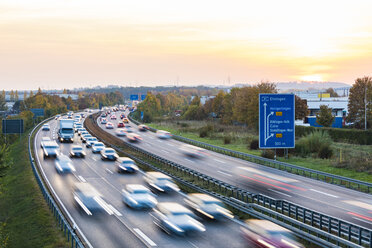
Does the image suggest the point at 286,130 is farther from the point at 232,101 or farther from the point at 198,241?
the point at 232,101

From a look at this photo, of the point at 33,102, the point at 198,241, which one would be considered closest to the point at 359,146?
the point at 198,241

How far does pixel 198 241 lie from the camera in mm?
19094

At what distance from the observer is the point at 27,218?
26500 mm

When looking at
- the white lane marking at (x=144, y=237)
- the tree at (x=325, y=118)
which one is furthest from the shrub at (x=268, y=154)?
the tree at (x=325, y=118)

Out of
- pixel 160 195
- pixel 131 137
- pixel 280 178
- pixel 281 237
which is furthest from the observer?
pixel 131 137

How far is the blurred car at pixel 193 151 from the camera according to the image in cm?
5262

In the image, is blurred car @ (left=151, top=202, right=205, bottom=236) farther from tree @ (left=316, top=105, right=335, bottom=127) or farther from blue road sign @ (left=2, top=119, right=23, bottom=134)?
tree @ (left=316, top=105, right=335, bottom=127)

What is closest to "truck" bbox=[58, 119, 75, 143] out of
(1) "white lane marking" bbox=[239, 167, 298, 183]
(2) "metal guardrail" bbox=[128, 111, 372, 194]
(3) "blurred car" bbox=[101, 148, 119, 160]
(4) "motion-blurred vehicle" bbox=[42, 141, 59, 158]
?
(4) "motion-blurred vehicle" bbox=[42, 141, 59, 158]

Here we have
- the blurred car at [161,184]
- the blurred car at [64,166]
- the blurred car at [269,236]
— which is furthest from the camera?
the blurred car at [64,166]

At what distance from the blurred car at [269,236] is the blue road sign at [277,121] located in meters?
22.9

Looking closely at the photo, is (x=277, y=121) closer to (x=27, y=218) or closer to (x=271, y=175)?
(x=271, y=175)

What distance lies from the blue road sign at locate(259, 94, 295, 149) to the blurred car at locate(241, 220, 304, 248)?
22.9 m

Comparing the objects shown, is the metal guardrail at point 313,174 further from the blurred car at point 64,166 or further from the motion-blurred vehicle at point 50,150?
the motion-blurred vehicle at point 50,150

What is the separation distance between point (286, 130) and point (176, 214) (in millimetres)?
24585
